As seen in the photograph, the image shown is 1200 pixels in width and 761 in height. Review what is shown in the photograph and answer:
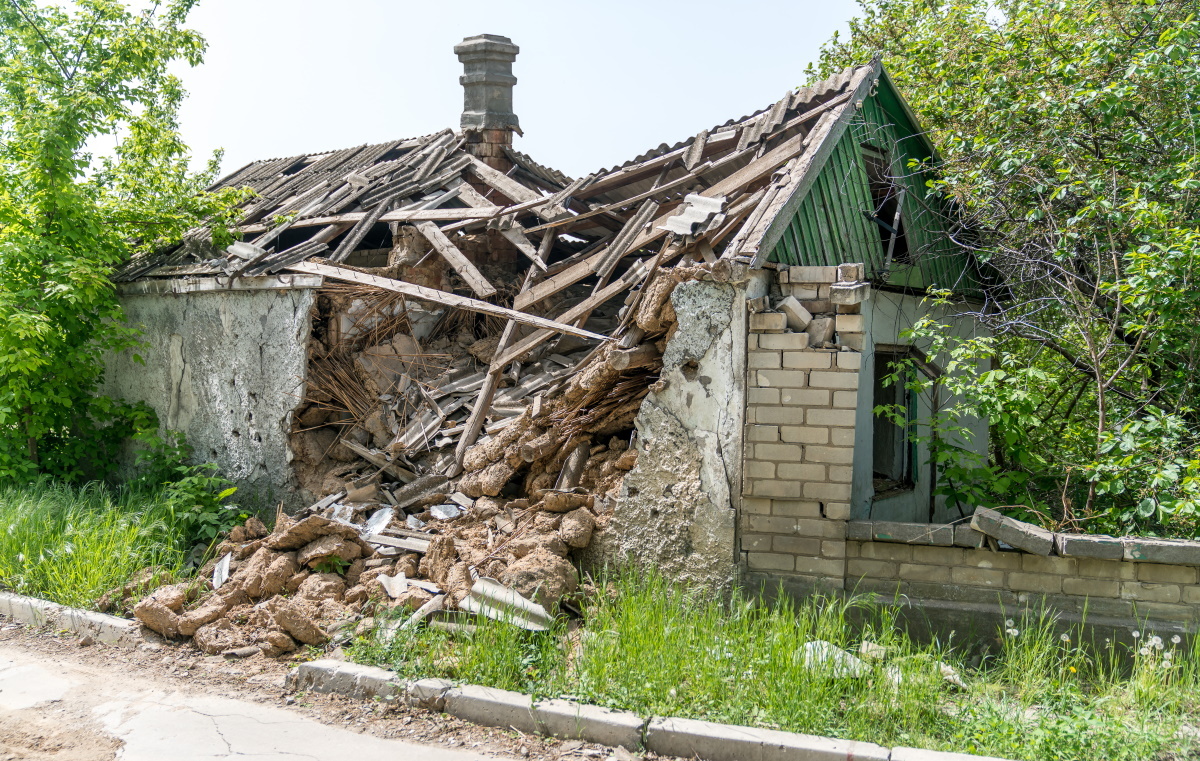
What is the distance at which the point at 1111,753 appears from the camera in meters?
4.38

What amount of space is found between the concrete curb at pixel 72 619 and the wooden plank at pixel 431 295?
11.8 ft

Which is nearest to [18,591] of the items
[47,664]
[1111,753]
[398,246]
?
[47,664]

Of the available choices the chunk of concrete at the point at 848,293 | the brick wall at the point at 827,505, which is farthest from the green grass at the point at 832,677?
the chunk of concrete at the point at 848,293

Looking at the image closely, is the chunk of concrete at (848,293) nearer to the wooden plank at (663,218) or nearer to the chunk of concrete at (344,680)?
the wooden plank at (663,218)

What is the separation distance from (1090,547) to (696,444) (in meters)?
2.67

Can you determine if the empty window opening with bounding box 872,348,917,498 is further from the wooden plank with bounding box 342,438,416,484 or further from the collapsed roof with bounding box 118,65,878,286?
the wooden plank with bounding box 342,438,416,484

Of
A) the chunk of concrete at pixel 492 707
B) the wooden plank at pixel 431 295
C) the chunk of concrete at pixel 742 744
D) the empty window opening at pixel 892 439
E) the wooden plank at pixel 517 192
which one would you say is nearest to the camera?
the chunk of concrete at pixel 742 744

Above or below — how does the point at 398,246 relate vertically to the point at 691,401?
above

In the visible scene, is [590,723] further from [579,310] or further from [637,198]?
[637,198]

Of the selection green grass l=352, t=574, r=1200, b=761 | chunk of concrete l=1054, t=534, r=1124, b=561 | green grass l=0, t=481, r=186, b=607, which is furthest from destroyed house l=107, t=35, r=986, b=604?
chunk of concrete l=1054, t=534, r=1124, b=561

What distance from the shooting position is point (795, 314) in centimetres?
625

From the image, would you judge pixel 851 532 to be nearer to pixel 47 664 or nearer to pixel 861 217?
pixel 861 217

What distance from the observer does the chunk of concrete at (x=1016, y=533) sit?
5730 mm

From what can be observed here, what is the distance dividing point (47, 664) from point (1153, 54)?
372 inches
